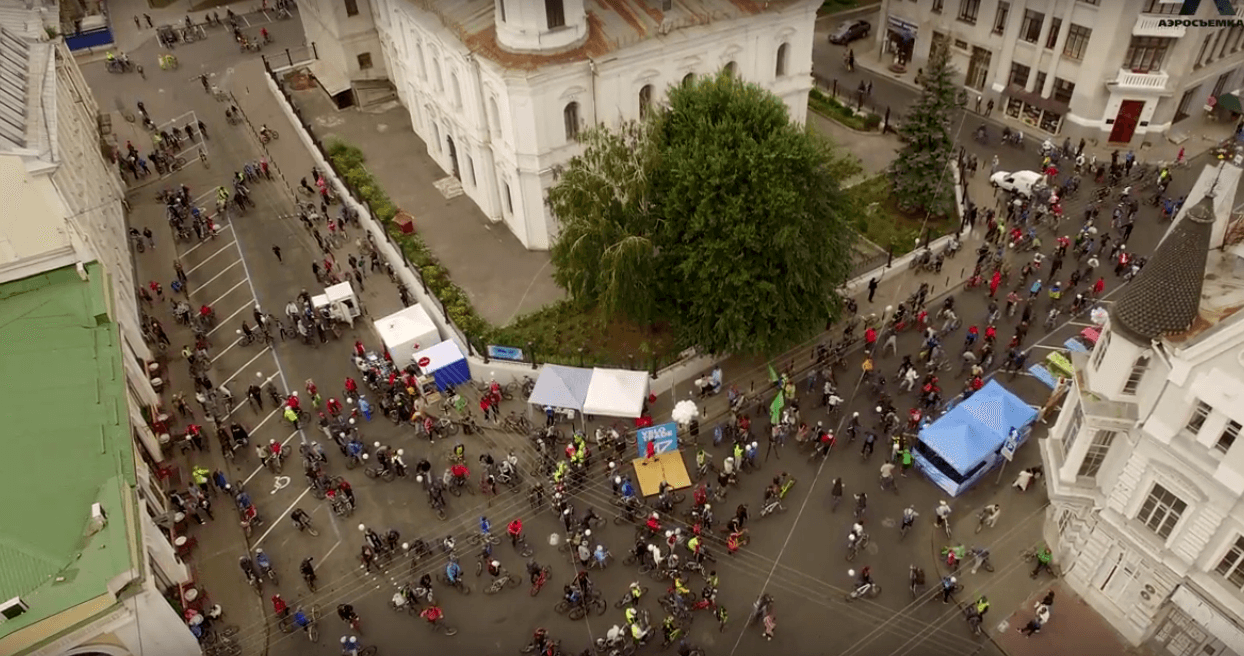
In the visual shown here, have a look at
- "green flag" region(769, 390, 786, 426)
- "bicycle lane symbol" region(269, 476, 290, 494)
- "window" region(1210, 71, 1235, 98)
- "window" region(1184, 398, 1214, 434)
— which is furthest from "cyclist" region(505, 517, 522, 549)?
"window" region(1210, 71, 1235, 98)

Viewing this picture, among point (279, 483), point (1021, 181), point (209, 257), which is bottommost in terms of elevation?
point (279, 483)

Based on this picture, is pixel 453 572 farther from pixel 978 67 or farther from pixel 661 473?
pixel 978 67

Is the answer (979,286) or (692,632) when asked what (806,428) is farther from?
(979,286)

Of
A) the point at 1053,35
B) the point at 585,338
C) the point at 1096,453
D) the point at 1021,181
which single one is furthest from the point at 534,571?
the point at 1053,35

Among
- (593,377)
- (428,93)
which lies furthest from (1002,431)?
(428,93)

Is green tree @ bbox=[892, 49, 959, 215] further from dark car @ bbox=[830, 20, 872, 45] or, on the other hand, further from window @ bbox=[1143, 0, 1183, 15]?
dark car @ bbox=[830, 20, 872, 45]
